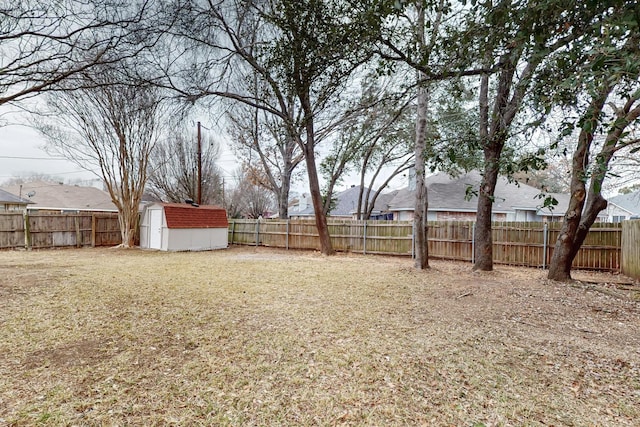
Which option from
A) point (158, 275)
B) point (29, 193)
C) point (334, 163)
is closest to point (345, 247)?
point (334, 163)

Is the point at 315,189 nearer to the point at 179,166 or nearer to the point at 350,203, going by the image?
the point at 179,166

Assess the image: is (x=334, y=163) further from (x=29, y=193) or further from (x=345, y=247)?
(x=29, y=193)

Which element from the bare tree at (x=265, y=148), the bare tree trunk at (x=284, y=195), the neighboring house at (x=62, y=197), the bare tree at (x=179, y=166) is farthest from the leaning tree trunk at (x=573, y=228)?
the neighboring house at (x=62, y=197)

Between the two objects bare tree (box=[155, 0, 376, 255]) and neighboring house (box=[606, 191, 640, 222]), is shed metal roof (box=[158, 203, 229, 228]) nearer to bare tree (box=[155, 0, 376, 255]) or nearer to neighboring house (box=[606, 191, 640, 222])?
bare tree (box=[155, 0, 376, 255])

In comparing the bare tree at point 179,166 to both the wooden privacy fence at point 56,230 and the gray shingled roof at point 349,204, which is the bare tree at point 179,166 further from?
the gray shingled roof at point 349,204

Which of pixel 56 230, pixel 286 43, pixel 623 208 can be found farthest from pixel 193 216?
pixel 623 208

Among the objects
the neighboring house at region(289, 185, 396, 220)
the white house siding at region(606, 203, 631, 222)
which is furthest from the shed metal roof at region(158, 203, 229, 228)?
the white house siding at region(606, 203, 631, 222)

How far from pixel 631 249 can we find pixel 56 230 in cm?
1690

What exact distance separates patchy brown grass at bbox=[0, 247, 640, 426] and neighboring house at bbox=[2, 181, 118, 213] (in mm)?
21232

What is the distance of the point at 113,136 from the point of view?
11250 millimetres

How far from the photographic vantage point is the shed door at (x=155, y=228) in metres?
11.7

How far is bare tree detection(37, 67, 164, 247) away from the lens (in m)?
10.2

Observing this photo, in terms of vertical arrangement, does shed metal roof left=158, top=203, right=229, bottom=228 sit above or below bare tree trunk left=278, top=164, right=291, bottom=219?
below

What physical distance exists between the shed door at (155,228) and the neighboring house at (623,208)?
23.7 metres
